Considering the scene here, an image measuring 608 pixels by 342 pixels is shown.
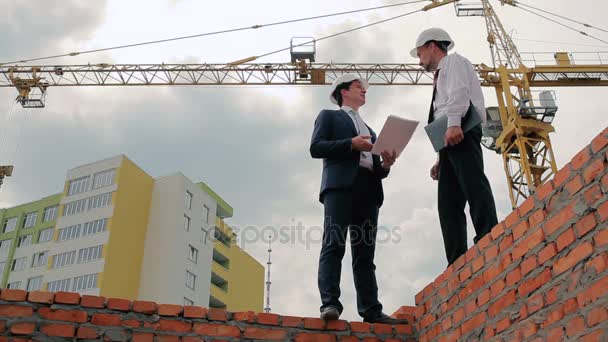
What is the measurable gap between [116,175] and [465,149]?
109 ft

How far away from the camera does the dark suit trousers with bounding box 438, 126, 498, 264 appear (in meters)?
3.70

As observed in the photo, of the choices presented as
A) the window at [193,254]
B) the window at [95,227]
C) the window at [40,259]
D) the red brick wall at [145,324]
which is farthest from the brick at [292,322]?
the window at [40,259]

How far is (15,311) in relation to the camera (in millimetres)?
3529

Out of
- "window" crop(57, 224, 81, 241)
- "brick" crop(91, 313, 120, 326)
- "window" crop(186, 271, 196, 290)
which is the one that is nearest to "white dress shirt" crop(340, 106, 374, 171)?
"brick" crop(91, 313, 120, 326)

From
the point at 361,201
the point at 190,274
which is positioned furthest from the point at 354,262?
the point at 190,274

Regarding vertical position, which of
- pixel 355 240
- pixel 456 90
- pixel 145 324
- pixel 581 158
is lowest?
pixel 145 324

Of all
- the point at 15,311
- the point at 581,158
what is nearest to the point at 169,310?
the point at 15,311

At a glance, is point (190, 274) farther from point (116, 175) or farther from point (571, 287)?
point (571, 287)

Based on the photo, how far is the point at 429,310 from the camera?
388 cm

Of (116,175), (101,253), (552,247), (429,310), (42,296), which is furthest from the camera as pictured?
(116,175)

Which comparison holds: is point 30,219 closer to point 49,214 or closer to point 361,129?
point 49,214

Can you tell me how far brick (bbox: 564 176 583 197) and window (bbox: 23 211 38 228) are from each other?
42.5 meters

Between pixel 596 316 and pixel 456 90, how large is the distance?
5.85ft

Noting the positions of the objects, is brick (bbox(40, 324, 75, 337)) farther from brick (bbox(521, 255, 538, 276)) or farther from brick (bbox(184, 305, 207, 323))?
brick (bbox(521, 255, 538, 276))
